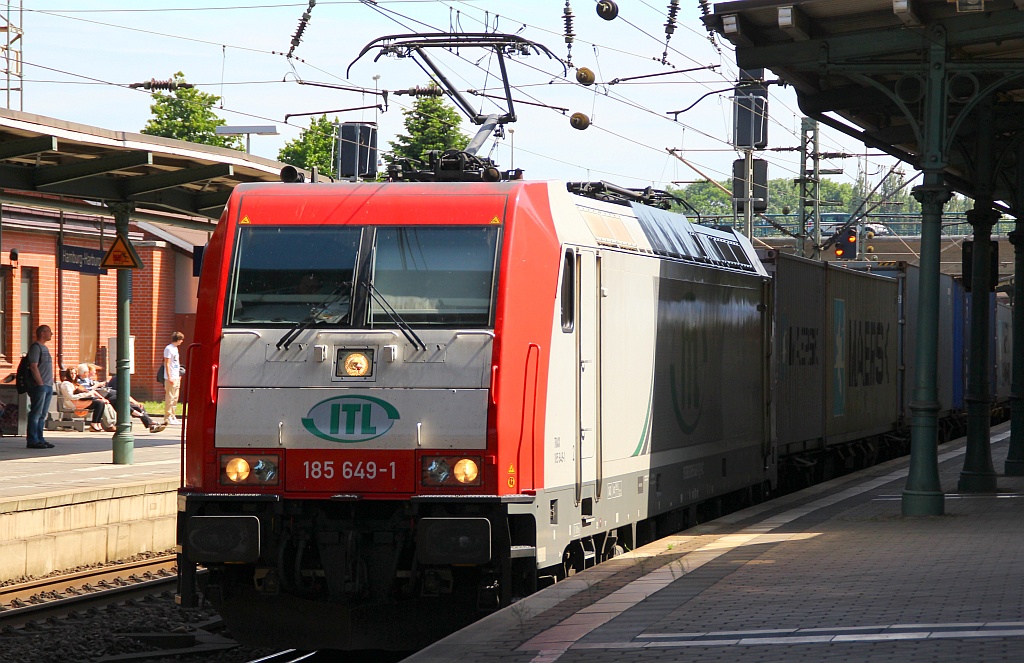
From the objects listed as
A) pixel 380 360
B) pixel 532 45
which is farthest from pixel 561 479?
pixel 532 45

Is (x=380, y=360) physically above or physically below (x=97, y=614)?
above

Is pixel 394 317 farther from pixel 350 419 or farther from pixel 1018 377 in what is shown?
pixel 1018 377

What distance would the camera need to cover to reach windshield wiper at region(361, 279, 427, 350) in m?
8.70

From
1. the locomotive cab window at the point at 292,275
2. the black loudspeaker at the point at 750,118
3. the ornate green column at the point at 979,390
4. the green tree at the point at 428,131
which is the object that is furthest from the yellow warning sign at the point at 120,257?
the green tree at the point at 428,131

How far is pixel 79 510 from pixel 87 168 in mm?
3600

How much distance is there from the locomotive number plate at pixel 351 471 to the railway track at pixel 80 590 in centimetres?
306

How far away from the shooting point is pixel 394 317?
8828mm

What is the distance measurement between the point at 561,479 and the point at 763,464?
19.6 feet

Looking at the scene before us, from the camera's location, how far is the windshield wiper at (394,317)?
870 cm

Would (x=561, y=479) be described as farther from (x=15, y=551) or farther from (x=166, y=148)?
(x=166, y=148)

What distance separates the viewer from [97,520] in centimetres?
1357

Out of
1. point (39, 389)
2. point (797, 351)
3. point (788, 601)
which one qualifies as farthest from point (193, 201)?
point (788, 601)

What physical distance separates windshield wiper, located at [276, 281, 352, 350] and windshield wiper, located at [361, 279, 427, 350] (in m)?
0.14

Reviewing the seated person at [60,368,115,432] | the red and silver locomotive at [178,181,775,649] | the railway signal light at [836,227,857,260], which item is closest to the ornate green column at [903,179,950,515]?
the red and silver locomotive at [178,181,775,649]
